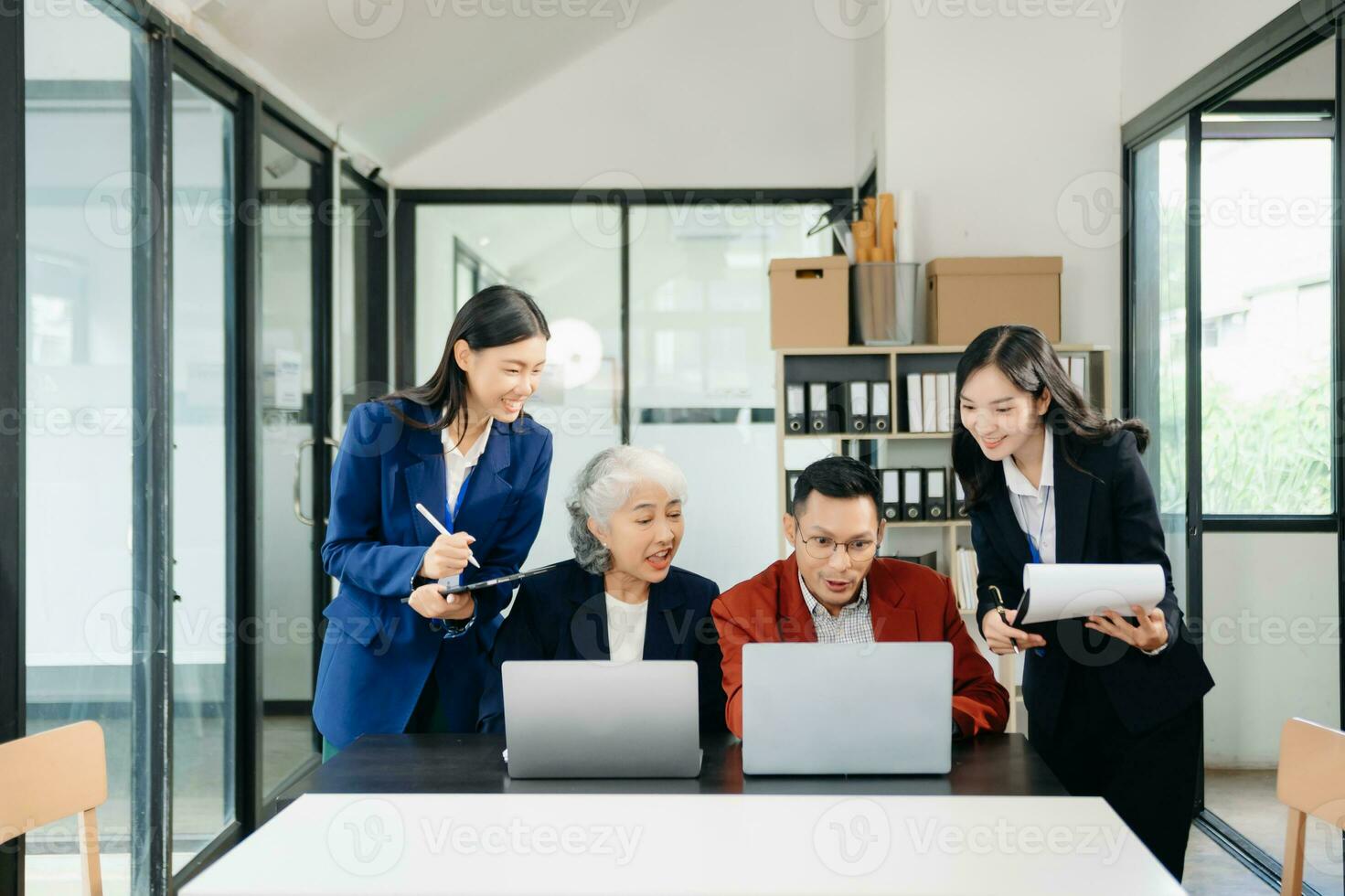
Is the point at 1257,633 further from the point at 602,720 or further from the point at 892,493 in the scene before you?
the point at 602,720

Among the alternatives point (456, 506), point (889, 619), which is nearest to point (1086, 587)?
point (889, 619)

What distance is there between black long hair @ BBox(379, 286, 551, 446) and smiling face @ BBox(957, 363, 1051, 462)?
895 millimetres

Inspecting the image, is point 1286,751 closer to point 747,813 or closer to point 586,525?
point 747,813

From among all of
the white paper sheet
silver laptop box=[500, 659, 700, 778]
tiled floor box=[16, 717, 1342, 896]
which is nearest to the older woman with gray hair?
silver laptop box=[500, 659, 700, 778]

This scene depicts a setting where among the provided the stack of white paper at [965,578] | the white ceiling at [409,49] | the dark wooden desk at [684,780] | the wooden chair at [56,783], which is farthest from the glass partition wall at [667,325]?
the wooden chair at [56,783]

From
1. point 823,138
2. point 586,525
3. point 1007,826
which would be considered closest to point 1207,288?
point 823,138

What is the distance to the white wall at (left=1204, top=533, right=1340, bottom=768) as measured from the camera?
3.70 metres

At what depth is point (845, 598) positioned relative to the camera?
224 cm

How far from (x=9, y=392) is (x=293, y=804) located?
3.51 ft

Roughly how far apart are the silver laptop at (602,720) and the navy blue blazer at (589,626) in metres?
0.49

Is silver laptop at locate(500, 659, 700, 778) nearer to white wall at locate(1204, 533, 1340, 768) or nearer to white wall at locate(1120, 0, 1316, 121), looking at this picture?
white wall at locate(1120, 0, 1316, 121)

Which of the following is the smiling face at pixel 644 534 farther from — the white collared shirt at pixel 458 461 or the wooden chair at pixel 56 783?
the wooden chair at pixel 56 783

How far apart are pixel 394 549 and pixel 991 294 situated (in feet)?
8.22

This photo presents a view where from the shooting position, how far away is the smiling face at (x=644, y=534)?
2.40m
